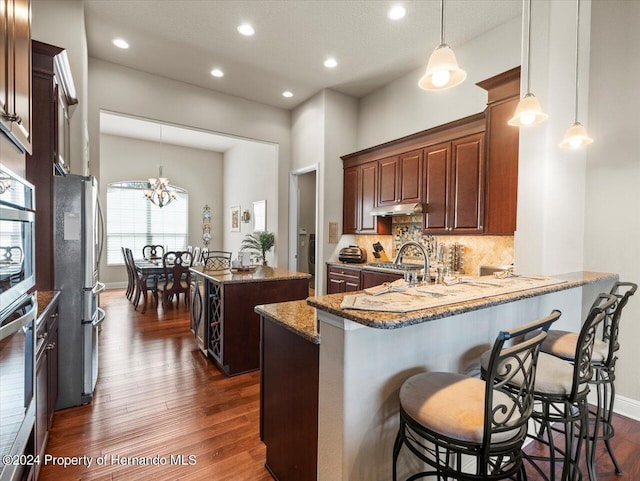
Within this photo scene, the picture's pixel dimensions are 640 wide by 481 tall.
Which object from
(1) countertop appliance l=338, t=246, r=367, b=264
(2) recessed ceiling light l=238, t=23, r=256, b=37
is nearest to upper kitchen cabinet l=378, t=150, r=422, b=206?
(1) countertop appliance l=338, t=246, r=367, b=264

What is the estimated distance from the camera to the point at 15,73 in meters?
1.38

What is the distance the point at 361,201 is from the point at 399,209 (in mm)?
884

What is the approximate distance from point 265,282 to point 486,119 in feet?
8.97

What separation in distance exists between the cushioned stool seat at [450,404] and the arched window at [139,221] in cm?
802

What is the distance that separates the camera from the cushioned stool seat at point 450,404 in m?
1.08

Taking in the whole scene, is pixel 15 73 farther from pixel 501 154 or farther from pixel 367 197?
pixel 367 197

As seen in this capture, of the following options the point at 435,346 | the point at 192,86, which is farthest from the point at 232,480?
the point at 192,86

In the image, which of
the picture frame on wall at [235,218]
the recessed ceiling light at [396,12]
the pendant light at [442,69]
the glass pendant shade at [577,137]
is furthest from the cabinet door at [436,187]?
Result: the picture frame on wall at [235,218]

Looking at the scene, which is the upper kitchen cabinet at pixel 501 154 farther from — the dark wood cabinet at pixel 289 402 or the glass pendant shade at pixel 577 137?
the dark wood cabinet at pixel 289 402

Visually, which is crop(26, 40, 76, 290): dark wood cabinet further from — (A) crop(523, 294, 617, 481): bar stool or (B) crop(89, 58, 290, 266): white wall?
(A) crop(523, 294, 617, 481): bar stool

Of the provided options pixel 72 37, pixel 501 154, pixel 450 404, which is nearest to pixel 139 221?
pixel 72 37

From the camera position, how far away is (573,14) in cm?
246

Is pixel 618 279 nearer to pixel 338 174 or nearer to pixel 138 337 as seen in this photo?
pixel 338 174

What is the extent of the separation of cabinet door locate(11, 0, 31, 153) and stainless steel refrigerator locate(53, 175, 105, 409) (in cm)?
81
